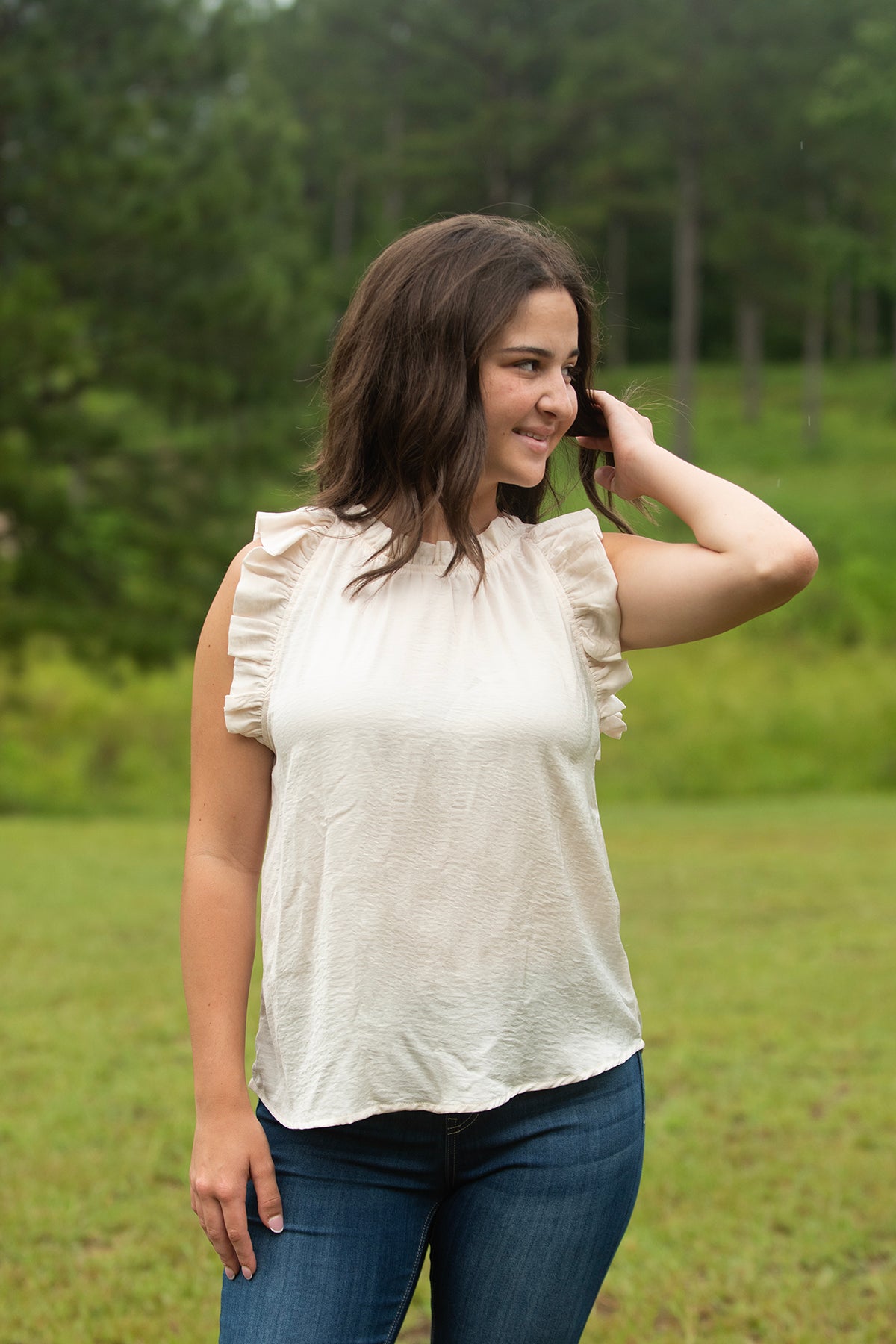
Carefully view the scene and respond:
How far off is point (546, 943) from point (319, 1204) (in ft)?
1.29

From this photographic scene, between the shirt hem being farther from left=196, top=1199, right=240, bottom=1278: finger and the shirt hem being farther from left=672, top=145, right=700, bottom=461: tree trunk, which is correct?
left=672, top=145, right=700, bottom=461: tree trunk

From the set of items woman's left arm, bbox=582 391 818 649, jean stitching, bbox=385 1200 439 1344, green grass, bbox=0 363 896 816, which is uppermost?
woman's left arm, bbox=582 391 818 649

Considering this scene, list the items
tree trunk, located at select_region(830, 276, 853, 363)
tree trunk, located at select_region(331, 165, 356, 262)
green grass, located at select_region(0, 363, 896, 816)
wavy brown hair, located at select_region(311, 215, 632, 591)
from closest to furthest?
1. wavy brown hair, located at select_region(311, 215, 632, 591)
2. green grass, located at select_region(0, 363, 896, 816)
3. tree trunk, located at select_region(331, 165, 356, 262)
4. tree trunk, located at select_region(830, 276, 853, 363)

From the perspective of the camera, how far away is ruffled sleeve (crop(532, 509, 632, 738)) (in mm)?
1681

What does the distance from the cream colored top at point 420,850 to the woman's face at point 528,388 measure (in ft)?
0.63

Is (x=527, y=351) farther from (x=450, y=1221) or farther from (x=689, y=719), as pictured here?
(x=689, y=719)

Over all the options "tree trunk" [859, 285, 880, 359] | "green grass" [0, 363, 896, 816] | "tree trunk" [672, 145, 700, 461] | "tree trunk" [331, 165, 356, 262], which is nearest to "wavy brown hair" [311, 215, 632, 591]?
"green grass" [0, 363, 896, 816]

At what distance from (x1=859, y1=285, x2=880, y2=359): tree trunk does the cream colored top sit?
42.2 metres

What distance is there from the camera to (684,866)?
9781 mm

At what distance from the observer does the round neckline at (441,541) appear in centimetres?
168

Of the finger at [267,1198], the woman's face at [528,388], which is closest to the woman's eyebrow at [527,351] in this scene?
the woman's face at [528,388]

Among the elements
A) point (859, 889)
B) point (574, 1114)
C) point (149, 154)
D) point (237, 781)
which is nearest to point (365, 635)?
point (237, 781)

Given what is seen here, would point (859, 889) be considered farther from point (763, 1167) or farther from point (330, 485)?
point (330, 485)

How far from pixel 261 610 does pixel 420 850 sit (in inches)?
14.1
